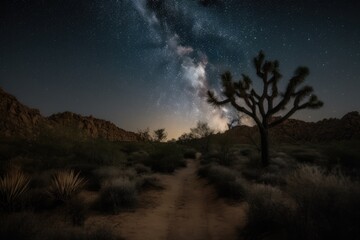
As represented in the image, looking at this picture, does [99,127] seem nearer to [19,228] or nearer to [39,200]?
[39,200]

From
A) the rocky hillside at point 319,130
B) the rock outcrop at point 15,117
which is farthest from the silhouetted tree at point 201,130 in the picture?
the rock outcrop at point 15,117

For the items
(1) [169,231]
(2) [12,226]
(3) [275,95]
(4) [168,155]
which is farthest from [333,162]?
(2) [12,226]

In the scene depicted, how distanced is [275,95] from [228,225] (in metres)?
10.8

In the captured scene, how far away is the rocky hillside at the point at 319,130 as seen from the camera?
160ft

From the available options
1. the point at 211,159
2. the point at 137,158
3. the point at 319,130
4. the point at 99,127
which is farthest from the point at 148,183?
the point at 99,127

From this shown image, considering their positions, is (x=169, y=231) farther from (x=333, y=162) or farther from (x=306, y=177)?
(x=333, y=162)

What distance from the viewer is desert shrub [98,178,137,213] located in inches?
329

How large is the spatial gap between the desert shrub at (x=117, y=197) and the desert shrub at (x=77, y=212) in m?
1.04

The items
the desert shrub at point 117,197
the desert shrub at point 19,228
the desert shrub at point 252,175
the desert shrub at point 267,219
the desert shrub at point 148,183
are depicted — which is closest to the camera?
the desert shrub at point 19,228

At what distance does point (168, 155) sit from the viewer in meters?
19.9

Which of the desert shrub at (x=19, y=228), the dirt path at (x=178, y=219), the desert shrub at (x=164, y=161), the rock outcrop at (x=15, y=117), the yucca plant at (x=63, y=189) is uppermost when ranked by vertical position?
the rock outcrop at (x=15, y=117)

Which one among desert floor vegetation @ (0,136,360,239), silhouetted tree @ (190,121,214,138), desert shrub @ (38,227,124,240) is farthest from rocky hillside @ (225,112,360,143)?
desert shrub @ (38,227,124,240)

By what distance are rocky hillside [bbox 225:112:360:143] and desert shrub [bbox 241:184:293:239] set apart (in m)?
38.8

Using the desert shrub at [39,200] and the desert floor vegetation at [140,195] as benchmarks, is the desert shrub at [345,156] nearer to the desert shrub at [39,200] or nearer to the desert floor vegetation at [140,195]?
the desert floor vegetation at [140,195]
